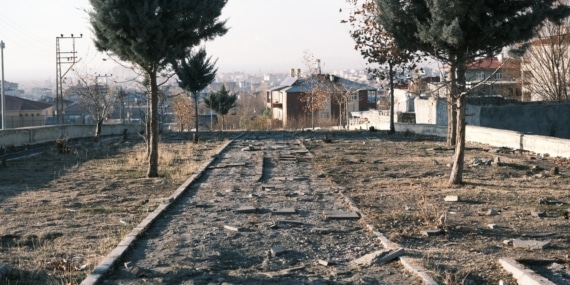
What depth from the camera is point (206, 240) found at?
7910 millimetres

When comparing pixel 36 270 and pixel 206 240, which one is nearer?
pixel 36 270

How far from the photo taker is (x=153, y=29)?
44.1 ft

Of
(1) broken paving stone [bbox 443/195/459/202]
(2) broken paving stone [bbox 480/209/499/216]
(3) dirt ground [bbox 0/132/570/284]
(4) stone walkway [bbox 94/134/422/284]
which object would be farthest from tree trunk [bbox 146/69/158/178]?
(2) broken paving stone [bbox 480/209/499/216]

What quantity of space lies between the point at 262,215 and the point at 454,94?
508 centimetres

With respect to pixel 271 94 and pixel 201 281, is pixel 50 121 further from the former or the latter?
pixel 201 281

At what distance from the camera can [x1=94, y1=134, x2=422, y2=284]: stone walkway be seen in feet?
20.7

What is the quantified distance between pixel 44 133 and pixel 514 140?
61.4 ft

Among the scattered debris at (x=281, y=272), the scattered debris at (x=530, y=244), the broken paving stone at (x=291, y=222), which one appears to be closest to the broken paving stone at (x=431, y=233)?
the scattered debris at (x=530, y=244)

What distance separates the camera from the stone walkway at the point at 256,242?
20.7ft

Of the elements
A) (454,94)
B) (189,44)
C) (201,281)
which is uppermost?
(189,44)

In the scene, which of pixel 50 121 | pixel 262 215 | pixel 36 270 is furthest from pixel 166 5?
pixel 50 121

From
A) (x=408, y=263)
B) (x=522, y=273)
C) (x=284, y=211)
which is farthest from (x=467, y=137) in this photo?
(x=522, y=273)

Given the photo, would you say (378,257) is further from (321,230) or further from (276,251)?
(321,230)

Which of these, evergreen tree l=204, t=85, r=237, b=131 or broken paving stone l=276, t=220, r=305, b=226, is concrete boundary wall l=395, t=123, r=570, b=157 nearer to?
broken paving stone l=276, t=220, r=305, b=226
